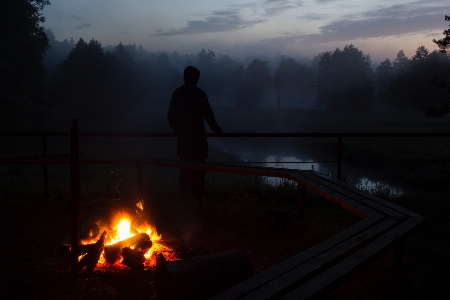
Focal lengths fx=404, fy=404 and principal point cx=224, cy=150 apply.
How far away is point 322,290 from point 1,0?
23341 millimetres

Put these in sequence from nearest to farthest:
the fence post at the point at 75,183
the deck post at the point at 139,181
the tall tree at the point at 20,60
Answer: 1. the fence post at the point at 75,183
2. the deck post at the point at 139,181
3. the tall tree at the point at 20,60

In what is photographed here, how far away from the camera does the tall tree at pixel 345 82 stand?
58.9 metres

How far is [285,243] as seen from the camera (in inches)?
174

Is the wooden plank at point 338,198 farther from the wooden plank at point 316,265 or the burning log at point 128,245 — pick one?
the burning log at point 128,245

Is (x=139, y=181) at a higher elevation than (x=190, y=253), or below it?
higher

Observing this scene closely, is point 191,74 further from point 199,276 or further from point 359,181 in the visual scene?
point 359,181

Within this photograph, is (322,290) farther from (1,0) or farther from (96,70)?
(96,70)

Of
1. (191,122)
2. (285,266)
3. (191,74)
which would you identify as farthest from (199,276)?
(191,74)

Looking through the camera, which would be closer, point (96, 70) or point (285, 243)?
point (285, 243)

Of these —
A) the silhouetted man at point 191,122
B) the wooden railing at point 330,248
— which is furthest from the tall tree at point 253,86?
the wooden railing at point 330,248

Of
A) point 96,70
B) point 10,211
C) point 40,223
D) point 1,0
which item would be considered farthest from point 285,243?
point 96,70

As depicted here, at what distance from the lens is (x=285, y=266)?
7.50ft

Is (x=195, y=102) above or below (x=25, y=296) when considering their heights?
above

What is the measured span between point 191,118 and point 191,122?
6 cm
